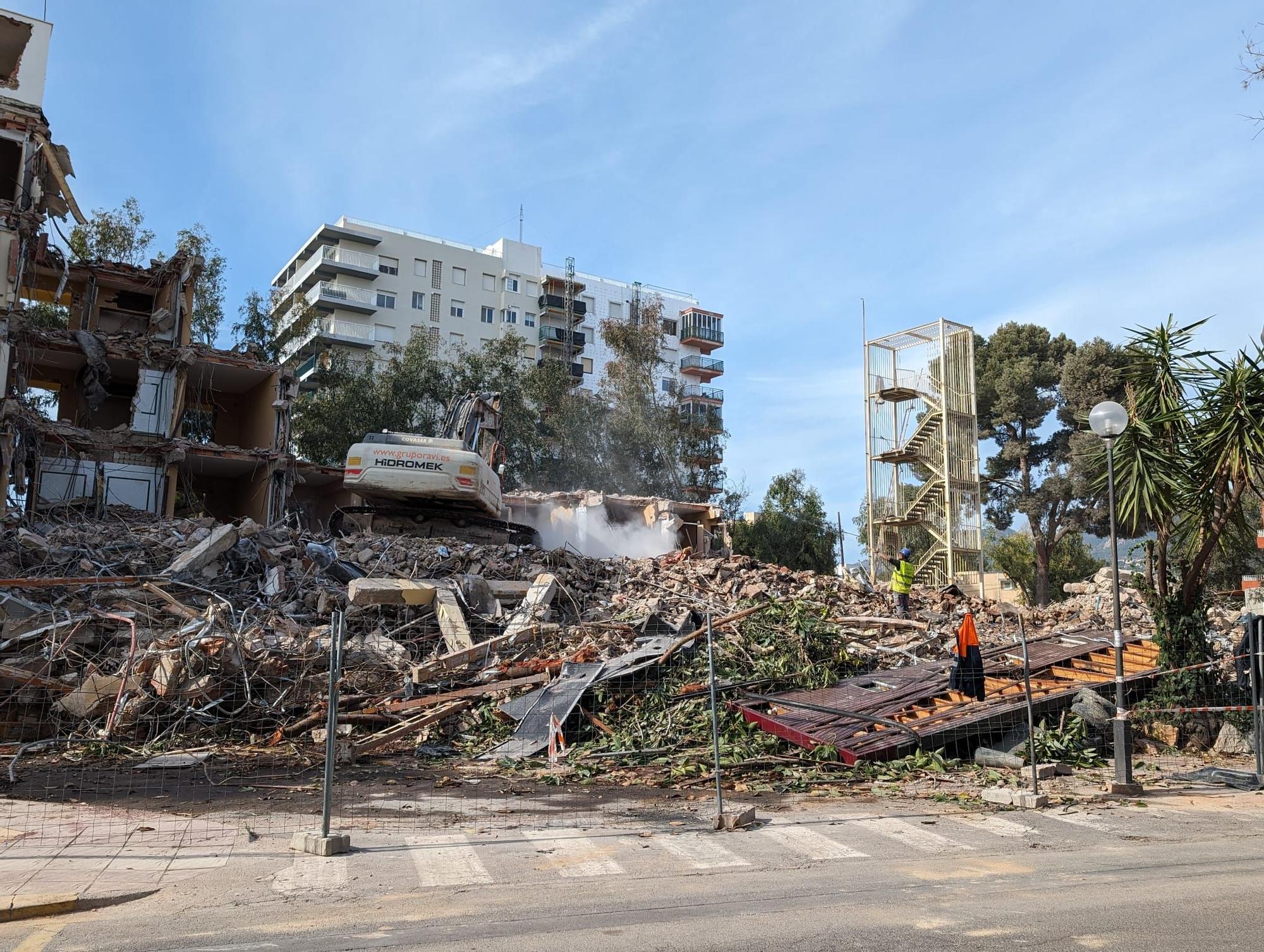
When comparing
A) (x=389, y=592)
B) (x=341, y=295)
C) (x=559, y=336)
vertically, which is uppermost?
(x=341, y=295)

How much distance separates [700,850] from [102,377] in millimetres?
28096

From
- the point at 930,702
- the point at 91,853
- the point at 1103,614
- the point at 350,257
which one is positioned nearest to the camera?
the point at 91,853

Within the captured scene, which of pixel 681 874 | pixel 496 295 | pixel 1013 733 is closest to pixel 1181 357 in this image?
pixel 1013 733

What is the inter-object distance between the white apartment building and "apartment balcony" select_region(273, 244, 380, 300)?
7cm

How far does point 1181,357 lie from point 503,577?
11425 mm

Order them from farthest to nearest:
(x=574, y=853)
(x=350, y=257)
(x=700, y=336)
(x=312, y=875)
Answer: (x=700, y=336), (x=350, y=257), (x=574, y=853), (x=312, y=875)

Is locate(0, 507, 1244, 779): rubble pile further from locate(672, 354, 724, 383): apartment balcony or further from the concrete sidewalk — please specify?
locate(672, 354, 724, 383): apartment balcony

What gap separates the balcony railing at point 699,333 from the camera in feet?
258

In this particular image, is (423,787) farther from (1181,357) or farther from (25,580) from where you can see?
(1181,357)

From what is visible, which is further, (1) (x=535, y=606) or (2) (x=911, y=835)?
(1) (x=535, y=606)

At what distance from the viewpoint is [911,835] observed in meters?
7.88

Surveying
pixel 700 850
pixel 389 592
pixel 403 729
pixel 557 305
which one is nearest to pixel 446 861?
pixel 700 850

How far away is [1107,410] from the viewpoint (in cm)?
999

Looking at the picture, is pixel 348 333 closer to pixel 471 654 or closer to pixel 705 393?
pixel 705 393
